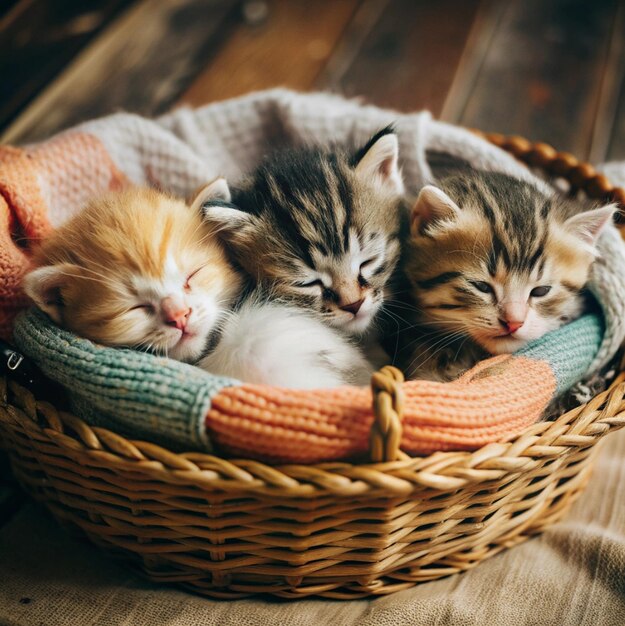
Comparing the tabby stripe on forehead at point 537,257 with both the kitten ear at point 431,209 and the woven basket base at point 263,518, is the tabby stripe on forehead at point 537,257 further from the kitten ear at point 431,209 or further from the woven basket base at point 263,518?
the woven basket base at point 263,518

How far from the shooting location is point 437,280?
47.7 inches

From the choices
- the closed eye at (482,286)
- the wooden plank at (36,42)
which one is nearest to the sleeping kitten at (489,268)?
the closed eye at (482,286)

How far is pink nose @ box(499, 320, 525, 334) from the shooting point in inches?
44.6

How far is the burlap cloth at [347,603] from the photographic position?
1.01 m

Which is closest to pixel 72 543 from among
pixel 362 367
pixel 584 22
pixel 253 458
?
pixel 253 458

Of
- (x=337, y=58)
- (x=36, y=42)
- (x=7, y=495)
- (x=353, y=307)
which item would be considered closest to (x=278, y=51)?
(x=337, y=58)

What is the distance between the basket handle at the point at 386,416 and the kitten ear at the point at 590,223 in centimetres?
55

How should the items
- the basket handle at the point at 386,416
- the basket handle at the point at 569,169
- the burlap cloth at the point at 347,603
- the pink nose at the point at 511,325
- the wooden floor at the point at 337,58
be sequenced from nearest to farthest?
the basket handle at the point at 386,416, the burlap cloth at the point at 347,603, the pink nose at the point at 511,325, the basket handle at the point at 569,169, the wooden floor at the point at 337,58

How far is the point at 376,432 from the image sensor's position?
0.83 metres

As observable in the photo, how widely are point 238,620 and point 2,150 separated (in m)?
1.00

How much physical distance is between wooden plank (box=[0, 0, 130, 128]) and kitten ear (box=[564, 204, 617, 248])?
1.61 m

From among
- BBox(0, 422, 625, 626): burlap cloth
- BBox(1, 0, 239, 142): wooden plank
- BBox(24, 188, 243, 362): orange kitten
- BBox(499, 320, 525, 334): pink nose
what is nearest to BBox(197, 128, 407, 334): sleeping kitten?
BBox(24, 188, 243, 362): orange kitten

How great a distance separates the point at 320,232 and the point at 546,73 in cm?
165

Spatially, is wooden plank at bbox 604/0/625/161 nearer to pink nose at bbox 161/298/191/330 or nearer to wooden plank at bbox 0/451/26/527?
pink nose at bbox 161/298/191/330
